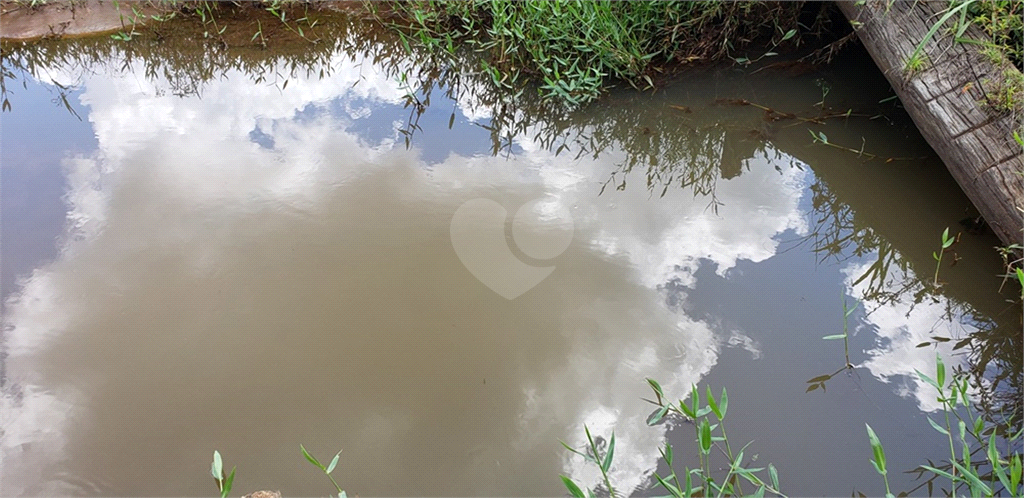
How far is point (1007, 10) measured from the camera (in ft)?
7.80

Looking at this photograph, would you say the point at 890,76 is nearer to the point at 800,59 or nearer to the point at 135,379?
the point at 800,59

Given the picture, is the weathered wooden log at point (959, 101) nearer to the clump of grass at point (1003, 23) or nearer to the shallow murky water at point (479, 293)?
the clump of grass at point (1003, 23)

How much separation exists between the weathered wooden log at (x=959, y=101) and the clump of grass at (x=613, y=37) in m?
0.53

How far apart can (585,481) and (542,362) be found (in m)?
0.39

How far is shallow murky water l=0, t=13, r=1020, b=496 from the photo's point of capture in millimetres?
1800

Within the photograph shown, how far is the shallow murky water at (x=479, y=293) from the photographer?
1.80 m

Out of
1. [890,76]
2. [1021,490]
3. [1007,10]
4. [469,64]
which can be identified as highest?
[1007,10]

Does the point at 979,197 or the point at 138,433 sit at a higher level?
the point at 979,197

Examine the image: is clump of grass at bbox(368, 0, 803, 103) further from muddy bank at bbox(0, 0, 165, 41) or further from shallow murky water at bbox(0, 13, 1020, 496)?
muddy bank at bbox(0, 0, 165, 41)

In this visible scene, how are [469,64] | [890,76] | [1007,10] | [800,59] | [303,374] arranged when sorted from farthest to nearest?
[469,64]
[800,59]
[890,76]
[1007,10]
[303,374]

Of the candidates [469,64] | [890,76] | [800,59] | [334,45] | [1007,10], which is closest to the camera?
[1007,10]

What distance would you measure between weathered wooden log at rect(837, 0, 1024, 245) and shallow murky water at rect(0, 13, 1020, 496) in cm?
26

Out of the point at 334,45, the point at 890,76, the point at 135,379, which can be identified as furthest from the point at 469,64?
the point at 135,379
